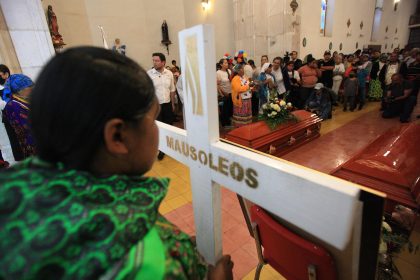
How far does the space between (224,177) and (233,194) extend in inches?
76.6

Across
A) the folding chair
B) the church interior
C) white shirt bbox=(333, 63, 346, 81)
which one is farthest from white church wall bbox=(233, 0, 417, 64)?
the folding chair

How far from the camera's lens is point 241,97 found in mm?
4383

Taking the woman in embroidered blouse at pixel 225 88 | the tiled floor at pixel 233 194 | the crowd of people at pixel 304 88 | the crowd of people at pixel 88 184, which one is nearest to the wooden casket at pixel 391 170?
the tiled floor at pixel 233 194

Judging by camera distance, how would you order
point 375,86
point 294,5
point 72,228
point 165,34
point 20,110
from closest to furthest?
point 72,228 < point 20,110 < point 375,86 < point 294,5 < point 165,34

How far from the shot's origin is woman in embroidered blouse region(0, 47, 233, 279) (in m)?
0.36

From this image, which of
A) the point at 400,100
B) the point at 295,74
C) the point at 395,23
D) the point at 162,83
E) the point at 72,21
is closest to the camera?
the point at 162,83

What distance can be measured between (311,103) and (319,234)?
565 centimetres

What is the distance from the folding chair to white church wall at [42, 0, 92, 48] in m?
6.99

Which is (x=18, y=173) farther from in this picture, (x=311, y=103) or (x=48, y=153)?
(x=311, y=103)

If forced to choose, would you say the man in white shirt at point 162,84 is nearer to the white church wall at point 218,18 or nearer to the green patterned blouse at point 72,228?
the green patterned blouse at point 72,228

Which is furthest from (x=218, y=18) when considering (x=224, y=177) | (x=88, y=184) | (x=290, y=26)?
(x=88, y=184)

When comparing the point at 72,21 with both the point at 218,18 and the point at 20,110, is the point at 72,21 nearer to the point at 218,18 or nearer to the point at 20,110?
the point at 218,18

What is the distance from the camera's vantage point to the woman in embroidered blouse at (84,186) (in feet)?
1.19

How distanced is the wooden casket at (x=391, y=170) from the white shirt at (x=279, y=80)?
3.72 m
